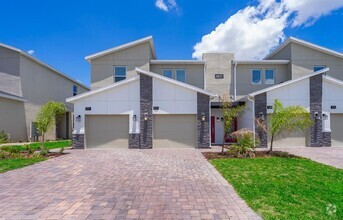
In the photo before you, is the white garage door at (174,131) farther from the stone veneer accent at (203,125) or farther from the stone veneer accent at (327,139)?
the stone veneer accent at (327,139)

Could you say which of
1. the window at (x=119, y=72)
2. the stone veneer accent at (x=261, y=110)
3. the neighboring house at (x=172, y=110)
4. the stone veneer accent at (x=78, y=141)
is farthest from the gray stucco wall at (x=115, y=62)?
the stone veneer accent at (x=261, y=110)

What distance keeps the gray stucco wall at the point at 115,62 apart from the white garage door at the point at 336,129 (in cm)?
1439

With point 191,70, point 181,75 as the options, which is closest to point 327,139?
point 191,70

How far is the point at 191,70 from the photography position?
759 inches

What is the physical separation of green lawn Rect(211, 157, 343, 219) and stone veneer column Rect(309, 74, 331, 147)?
6.78 m

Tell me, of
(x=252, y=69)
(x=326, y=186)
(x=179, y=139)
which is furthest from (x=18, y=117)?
(x=326, y=186)

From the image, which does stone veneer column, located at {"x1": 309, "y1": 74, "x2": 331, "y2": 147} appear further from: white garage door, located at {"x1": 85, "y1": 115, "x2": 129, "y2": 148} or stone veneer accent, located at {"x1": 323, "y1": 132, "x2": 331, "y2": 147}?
white garage door, located at {"x1": 85, "y1": 115, "x2": 129, "y2": 148}

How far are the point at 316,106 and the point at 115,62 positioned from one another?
15487 mm

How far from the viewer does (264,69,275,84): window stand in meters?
19.5

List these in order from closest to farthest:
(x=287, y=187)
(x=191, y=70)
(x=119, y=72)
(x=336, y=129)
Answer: (x=287, y=187) < (x=336, y=129) < (x=119, y=72) < (x=191, y=70)

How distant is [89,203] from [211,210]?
268 cm

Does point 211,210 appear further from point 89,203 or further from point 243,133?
point 243,133

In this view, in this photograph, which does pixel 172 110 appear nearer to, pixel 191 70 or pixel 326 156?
pixel 191 70

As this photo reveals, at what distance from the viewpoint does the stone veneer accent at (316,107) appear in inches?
603
